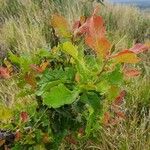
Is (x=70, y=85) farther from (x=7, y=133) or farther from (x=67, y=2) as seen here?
(x=67, y=2)

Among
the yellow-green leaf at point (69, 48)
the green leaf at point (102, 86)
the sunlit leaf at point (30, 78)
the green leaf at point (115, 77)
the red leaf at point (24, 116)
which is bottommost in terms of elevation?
the red leaf at point (24, 116)

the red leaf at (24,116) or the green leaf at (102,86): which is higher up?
the green leaf at (102,86)

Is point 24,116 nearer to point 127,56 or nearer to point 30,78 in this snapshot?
point 30,78

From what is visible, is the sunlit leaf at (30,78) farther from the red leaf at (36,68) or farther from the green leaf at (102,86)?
the green leaf at (102,86)

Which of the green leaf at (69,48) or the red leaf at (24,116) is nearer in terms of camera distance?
the green leaf at (69,48)

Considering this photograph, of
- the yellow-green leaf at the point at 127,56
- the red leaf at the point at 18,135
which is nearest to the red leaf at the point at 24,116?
the red leaf at the point at 18,135

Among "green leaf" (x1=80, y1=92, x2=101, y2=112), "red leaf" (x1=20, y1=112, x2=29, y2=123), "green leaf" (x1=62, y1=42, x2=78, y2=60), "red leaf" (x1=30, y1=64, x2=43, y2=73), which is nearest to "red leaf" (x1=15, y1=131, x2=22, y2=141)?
"red leaf" (x1=20, y1=112, x2=29, y2=123)
